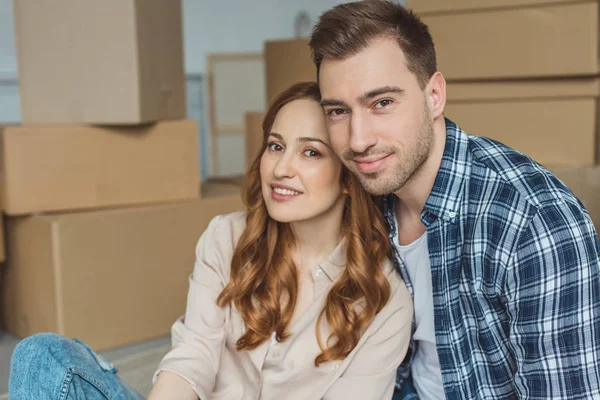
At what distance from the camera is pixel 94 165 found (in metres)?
2.02

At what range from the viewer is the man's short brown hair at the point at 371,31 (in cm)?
108

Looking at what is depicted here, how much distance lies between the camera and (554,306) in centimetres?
97

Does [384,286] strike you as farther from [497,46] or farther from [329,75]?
[497,46]

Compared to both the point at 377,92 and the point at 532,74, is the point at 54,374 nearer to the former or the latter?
the point at 377,92

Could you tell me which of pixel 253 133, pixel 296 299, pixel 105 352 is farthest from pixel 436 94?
pixel 253 133

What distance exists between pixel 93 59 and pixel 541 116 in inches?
47.7

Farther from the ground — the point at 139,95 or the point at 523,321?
the point at 139,95

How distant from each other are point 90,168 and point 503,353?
4.47 ft

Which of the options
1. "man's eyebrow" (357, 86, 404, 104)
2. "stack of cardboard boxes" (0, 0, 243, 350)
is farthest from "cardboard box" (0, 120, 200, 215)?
"man's eyebrow" (357, 86, 404, 104)

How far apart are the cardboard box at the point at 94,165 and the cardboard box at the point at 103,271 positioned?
2.1 inches

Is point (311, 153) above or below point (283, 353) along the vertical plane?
above

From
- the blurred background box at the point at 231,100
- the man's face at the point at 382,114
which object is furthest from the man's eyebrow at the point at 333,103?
the blurred background box at the point at 231,100

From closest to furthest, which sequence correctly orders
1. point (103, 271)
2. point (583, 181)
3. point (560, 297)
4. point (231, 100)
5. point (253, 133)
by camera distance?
point (560, 297) → point (583, 181) → point (103, 271) → point (253, 133) → point (231, 100)

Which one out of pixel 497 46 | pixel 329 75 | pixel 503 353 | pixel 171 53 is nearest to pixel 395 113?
pixel 329 75
